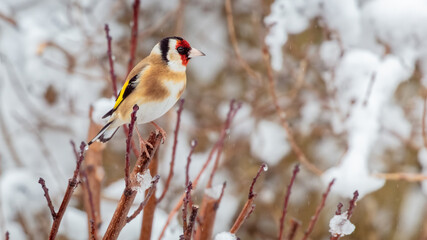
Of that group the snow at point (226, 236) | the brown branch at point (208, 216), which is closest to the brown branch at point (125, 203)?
the snow at point (226, 236)

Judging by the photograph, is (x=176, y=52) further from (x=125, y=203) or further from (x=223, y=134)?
(x=223, y=134)

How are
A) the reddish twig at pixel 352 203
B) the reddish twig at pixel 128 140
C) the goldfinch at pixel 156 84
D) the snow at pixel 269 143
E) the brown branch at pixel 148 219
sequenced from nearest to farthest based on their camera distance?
the reddish twig at pixel 128 140 < the reddish twig at pixel 352 203 < the goldfinch at pixel 156 84 < the brown branch at pixel 148 219 < the snow at pixel 269 143

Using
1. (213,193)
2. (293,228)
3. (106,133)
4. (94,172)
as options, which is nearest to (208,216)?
(213,193)

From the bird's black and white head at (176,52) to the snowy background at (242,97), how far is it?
4.73ft

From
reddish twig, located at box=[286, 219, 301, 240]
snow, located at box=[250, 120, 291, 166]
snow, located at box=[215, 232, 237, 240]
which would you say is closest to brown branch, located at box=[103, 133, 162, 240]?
snow, located at box=[215, 232, 237, 240]

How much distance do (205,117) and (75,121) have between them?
109 cm

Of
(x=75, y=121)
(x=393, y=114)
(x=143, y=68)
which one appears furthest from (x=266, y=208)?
(x=143, y=68)

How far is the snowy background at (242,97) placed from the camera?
2.57 metres

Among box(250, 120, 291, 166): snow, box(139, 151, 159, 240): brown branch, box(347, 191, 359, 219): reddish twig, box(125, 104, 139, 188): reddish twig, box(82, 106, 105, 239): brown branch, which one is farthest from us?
box(250, 120, 291, 166): snow

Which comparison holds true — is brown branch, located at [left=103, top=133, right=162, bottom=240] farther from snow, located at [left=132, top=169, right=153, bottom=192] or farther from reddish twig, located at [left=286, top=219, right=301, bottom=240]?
reddish twig, located at [left=286, top=219, right=301, bottom=240]

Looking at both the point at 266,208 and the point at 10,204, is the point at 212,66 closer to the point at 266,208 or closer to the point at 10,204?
the point at 266,208

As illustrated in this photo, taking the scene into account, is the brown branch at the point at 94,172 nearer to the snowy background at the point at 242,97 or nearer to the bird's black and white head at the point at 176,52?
the bird's black and white head at the point at 176,52

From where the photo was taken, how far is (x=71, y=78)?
4.18 metres

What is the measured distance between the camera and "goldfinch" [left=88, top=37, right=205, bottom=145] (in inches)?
42.9
